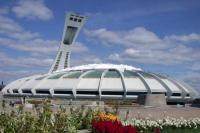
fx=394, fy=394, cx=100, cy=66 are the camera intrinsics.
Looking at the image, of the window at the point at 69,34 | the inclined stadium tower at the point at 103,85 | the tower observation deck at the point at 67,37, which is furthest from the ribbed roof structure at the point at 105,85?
the window at the point at 69,34

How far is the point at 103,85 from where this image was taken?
65.7 m

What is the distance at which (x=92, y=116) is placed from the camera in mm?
16891

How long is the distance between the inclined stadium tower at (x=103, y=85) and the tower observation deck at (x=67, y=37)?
2253 centimetres

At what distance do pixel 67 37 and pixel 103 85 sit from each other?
4037 cm

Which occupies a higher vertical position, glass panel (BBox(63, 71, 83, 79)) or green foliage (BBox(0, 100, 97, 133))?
glass panel (BBox(63, 71, 83, 79))

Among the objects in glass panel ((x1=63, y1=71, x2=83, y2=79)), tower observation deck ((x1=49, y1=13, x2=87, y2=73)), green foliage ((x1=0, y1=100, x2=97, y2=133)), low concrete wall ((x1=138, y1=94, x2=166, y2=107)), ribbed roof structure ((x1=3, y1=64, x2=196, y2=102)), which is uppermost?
tower observation deck ((x1=49, y1=13, x2=87, y2=73))

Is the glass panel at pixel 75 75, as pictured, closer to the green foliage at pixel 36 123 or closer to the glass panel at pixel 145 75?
the glass panel at pixel 145 75

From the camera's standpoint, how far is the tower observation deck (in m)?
101

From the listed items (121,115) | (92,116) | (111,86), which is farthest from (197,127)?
(111,86)

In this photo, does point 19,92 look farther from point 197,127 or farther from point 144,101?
point 197,127

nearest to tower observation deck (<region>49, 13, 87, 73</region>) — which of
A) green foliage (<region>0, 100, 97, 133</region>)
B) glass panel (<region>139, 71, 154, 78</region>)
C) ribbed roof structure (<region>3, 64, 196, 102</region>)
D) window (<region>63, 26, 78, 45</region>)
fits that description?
window (<region>63, 26, 78, 45</region>)

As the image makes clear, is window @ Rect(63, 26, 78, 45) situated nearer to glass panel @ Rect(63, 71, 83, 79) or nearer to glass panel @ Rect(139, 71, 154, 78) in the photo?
glass panel @ Rect(63, 71, 83, 79)

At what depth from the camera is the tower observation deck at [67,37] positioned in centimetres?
10138

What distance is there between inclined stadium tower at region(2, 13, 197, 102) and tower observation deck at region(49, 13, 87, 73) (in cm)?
2253
